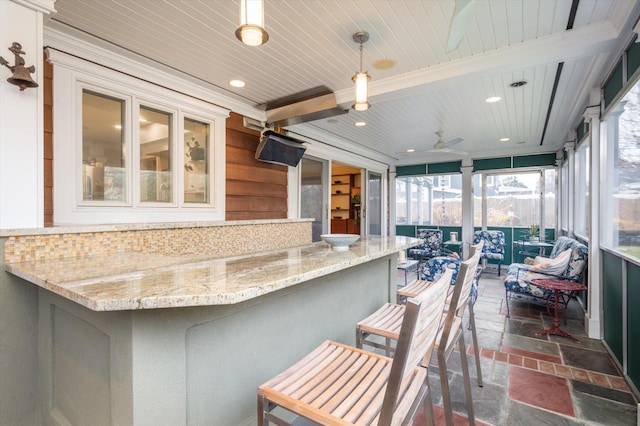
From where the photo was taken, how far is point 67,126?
2.44m

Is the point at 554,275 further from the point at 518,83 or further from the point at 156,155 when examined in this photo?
the point at 156,155

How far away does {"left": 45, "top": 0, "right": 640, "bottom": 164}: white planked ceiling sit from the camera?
2072 mm

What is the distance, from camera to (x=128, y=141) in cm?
284

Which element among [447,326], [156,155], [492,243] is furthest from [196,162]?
[492,243]

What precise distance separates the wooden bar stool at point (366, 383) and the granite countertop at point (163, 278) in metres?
0.35

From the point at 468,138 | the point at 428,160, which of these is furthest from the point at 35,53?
the point at 428,160

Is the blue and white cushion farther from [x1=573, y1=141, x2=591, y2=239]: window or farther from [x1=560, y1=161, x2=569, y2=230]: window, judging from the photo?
[x1=573, y1=141, x2=591, y2=239]: window

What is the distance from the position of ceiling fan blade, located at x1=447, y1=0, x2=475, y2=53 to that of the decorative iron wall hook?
2.00 metres

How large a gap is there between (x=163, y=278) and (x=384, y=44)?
2401 millimetres

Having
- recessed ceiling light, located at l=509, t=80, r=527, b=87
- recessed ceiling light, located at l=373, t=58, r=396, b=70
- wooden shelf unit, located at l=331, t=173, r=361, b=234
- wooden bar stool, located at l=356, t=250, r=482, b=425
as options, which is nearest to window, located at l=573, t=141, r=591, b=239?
recessed ceiling light, located at l=509, t=80, r=527, b=87

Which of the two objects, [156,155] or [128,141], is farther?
[156,155]

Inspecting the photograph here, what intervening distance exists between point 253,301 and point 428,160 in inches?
283

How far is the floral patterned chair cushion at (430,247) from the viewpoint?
6.74m

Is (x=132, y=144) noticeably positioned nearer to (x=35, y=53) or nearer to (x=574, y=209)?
(x=35, y=53)
